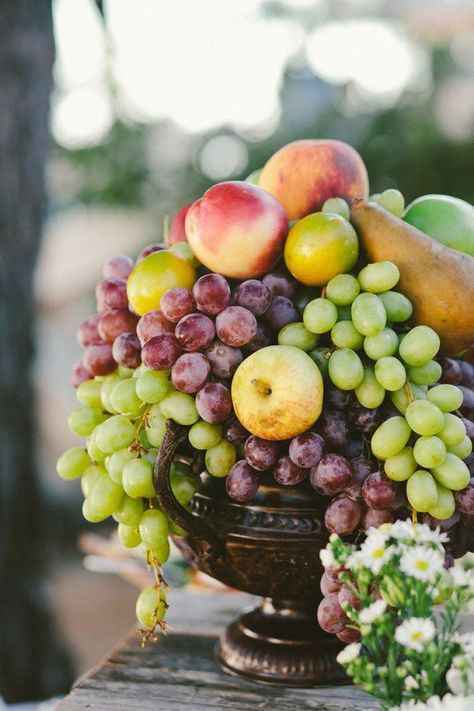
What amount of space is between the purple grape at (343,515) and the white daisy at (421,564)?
0.18 meters

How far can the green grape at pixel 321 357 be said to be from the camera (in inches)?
29.3

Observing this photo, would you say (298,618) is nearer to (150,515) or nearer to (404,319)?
(150,515)

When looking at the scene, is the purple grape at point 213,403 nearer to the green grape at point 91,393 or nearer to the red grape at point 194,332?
the red grape at point 194,332

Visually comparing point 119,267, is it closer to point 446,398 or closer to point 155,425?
point 155,425

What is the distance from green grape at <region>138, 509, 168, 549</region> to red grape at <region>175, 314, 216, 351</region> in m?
0.19

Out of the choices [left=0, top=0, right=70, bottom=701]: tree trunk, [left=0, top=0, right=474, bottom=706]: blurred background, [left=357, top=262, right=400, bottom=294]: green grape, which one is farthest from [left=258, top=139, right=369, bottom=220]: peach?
[left=0, top=0, right=474, bottom=706]: blurred background

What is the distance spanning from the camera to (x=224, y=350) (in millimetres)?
747

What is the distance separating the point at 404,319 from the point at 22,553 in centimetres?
165

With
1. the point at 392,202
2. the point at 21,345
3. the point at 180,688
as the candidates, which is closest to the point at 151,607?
the point at 180,688

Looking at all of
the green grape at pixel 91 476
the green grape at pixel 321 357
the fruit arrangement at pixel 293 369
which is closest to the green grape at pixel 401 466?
the fruit arrangement at pixel 293 369

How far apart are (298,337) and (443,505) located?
0.70 feet

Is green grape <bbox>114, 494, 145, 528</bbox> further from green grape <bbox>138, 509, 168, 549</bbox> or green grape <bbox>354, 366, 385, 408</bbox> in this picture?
green grape <bbox>354, 366, 385, 408</bbox>

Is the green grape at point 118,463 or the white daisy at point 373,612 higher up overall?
the white daisy at point 373,612

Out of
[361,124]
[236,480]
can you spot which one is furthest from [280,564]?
[361,124]
